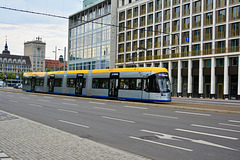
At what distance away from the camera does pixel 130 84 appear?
2678 centimetres

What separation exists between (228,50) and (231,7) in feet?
21.8

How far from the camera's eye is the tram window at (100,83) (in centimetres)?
3020

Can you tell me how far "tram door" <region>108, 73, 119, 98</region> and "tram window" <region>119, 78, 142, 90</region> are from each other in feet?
2.70

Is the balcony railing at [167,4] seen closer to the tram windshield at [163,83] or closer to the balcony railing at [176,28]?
the balcony railing at [176,28]

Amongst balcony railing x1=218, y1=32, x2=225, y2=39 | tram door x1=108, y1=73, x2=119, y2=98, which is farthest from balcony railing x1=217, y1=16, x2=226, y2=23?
tram door x1=108, y1=73, x2=119, y2=98

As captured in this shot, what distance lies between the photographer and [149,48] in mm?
55781

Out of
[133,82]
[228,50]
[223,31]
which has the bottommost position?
[133,82]

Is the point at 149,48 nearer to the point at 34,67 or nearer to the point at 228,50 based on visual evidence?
the point at 228,50

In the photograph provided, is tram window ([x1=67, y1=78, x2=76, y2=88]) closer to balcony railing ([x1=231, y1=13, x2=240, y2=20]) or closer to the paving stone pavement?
balcony railing ([x1=231, y1=13, x2=240, y2=20])

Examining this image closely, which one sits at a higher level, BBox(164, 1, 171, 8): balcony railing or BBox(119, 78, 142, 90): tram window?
BBox(164, 1, 171, 8): balcony railing

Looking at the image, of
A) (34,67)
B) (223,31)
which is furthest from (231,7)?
(34,67)

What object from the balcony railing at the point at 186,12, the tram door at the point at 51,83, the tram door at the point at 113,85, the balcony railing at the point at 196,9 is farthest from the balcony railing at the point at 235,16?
the tram door at the point at 51,83

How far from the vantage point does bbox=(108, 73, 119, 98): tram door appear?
28.6 meters

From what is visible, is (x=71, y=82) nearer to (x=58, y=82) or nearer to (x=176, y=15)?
(x=58, y=82)
